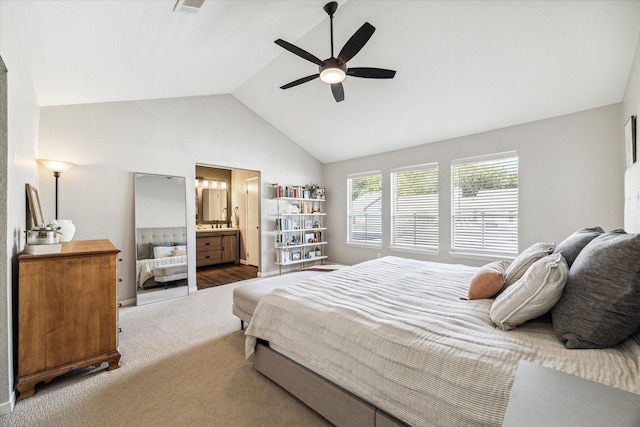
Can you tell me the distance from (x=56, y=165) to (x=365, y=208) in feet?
16.0

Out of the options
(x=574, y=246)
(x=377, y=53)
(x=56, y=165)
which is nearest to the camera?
(x=574, y=246)

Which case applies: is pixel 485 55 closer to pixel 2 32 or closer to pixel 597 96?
pixel 597 96

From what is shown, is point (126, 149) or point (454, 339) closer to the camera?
point (454, 339)

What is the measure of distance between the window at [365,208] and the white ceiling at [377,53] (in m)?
1.57

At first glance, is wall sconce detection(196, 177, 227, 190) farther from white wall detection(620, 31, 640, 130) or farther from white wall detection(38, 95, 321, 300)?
white wall detection(620, 31, 640, 130)

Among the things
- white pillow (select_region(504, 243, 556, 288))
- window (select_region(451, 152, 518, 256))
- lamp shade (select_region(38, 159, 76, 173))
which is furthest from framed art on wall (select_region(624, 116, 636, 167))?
lamp shade (select_region(38, 159, 76, 173))

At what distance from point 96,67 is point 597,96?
17.5ft

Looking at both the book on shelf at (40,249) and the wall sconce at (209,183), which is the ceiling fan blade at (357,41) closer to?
the book on shelf at (40,249)

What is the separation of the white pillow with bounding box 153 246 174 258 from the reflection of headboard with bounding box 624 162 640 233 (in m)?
5.10

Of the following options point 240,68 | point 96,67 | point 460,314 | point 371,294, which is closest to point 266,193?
point 240,68

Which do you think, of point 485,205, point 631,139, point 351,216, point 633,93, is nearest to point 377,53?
point 633,93

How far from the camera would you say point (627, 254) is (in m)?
1.07

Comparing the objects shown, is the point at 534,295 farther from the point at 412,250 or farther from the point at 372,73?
the point at 412,250

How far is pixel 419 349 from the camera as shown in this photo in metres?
1.25
